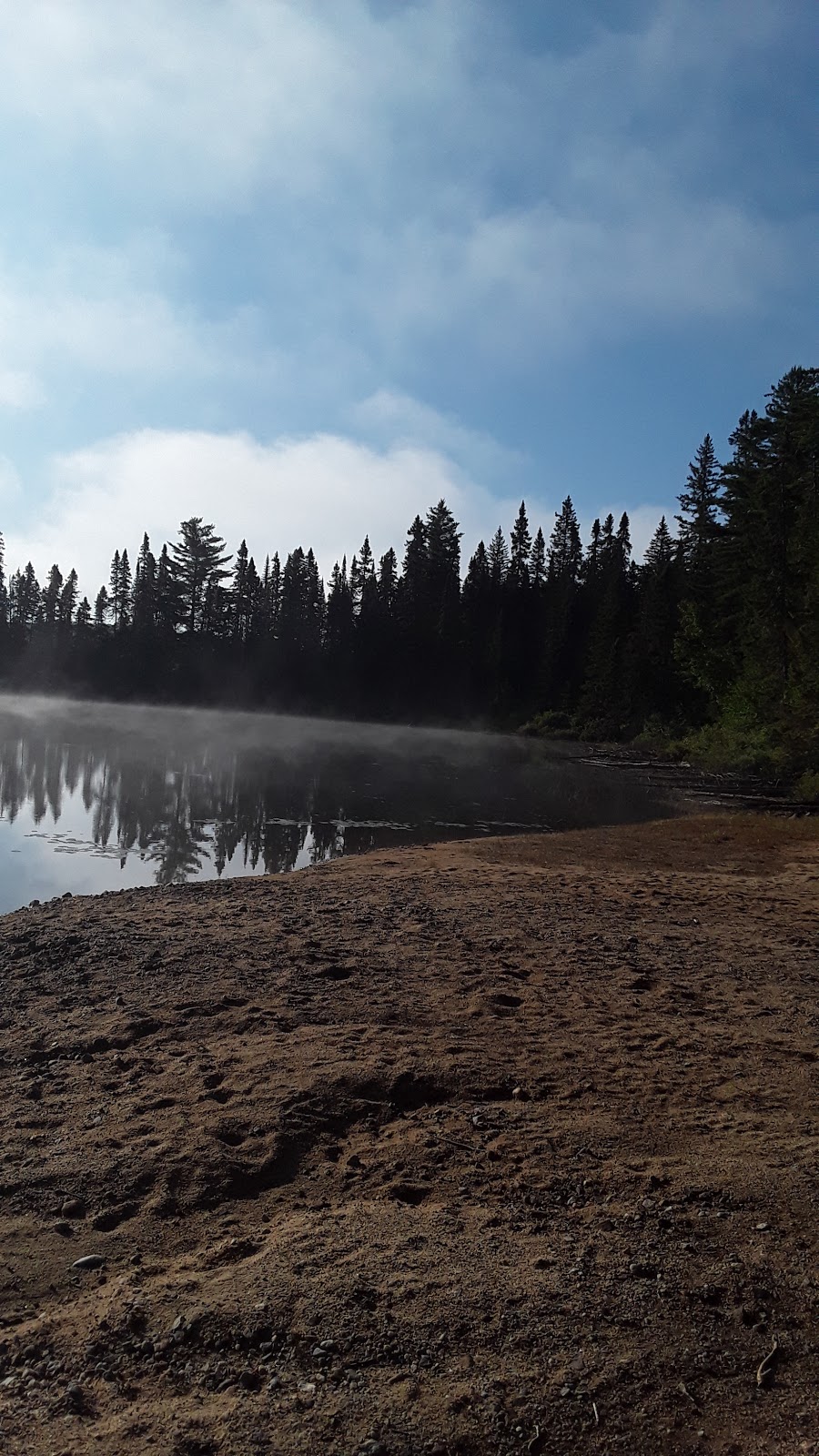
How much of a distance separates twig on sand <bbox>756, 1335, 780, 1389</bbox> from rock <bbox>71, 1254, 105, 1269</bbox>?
2.54 metres

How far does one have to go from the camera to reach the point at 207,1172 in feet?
13.7

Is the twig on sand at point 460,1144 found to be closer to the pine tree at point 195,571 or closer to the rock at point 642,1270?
the rock at point 642,1270

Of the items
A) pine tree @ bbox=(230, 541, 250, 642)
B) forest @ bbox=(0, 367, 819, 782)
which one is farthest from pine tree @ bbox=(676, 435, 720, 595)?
pine tree @ bbox=(230, 541, 250, 642)

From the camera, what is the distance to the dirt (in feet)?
8.96

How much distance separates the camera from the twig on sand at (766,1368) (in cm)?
277

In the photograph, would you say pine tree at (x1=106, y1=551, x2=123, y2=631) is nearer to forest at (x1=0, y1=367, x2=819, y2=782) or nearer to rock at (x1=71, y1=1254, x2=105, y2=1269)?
forest at (x1=0, y1=367, x2=819, y2=782)

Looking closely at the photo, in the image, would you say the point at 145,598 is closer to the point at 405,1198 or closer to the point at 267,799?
the point at 267,799

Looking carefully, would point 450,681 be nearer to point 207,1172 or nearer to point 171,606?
point 171,606

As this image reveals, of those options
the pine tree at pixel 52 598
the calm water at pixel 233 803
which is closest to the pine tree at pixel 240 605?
the pine tree at pixel 52 598

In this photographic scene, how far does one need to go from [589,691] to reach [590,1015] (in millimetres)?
60001

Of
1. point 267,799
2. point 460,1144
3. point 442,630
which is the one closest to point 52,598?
point 442,630

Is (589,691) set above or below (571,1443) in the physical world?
above

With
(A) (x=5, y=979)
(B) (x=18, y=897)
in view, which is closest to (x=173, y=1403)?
A: (A) (x=5, y=979)

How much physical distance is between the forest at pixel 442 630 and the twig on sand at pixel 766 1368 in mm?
43773
